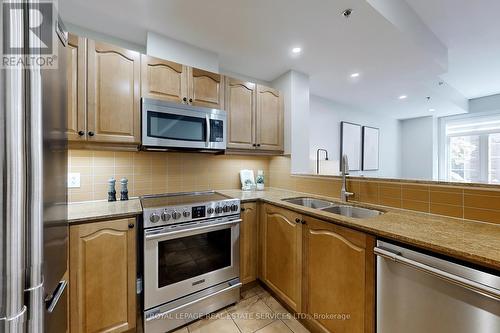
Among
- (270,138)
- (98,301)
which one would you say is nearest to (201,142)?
(270,138)

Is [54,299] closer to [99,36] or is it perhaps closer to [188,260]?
[188,260]

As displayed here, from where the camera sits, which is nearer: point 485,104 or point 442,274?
point 442,274

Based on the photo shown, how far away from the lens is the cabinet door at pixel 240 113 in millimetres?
2111

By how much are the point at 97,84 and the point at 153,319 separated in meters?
1.74

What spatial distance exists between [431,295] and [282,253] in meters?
0.99

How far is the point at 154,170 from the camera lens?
2.04 m

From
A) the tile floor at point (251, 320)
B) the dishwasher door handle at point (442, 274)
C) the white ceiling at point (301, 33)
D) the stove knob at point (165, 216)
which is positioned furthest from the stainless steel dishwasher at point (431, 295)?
the white ceiling at point (301, 33)

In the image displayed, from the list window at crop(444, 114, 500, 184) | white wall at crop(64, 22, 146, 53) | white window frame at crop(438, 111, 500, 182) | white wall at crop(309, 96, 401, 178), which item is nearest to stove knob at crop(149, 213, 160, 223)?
white wall at crop(64, 22, 146, 53)

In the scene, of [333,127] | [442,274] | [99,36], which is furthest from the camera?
[333,127]

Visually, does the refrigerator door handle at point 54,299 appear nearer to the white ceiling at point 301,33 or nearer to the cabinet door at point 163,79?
the cabinet door at point 163,79

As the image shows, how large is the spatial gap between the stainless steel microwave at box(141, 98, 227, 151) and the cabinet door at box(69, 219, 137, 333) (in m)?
0.69

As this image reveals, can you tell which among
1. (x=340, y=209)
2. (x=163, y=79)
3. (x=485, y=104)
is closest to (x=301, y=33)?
(x=163, y=79)

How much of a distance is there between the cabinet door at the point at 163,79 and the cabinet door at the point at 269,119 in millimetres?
850

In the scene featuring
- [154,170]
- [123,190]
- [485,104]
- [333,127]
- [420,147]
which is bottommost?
[123,190]
